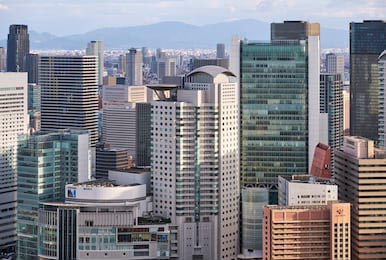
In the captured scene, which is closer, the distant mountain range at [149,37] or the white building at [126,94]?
the white building at [126,94]

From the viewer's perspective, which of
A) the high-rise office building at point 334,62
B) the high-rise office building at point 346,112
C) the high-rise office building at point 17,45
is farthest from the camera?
the high-rise office building at point 17,45

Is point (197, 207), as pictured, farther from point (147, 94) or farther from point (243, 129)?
point (147, 94)

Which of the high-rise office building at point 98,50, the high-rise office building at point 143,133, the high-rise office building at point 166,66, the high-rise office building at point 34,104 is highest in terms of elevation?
the high-rise office building at point 98,50

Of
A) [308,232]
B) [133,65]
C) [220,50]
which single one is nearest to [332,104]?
[308,232]

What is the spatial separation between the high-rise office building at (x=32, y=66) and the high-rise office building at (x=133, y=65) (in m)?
18.5

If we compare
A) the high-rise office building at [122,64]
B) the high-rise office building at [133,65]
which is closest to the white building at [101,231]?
the high-rise office building at [133,65]

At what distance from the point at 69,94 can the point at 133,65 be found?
5458 centimetres

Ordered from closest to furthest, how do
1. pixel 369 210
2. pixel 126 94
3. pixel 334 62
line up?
1. pixel 369 210
2. pixel 126 94
3. pixel 334 62

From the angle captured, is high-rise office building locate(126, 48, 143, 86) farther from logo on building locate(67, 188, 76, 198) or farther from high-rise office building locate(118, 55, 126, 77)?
logo on building locate(67, 188, 76, 198)

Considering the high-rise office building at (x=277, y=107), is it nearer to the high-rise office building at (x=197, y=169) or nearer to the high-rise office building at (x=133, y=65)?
the high-rise office building at (x=197, y=169)

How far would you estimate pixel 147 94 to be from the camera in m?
111

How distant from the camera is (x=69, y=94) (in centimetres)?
9031

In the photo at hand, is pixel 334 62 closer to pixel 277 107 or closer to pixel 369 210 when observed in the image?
pixel 277 107

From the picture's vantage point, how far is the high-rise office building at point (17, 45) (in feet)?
413
